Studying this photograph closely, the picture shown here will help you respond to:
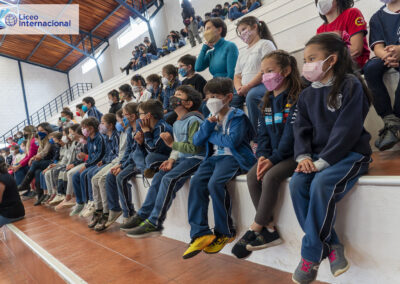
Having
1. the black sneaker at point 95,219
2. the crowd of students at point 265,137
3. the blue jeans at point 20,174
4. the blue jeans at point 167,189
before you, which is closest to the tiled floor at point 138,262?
the black sneaker at point 95,219

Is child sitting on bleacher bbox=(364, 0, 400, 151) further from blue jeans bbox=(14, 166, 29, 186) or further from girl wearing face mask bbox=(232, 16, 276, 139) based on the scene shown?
blue jeans bbox=(14, 166, 29, 186)

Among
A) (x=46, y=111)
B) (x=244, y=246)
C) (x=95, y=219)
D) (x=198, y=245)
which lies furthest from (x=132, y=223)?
(x=46, y=111)

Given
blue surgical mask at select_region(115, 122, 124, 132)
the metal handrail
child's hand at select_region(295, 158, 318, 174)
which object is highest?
the metal handrail

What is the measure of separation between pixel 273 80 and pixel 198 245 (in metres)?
1.02

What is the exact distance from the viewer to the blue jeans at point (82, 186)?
3117 millimetres

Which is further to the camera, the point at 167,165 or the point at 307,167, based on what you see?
the point at 167,165

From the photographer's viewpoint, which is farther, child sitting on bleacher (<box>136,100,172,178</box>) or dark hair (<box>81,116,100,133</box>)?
dark hair (<box>81,116,100,133</box>)

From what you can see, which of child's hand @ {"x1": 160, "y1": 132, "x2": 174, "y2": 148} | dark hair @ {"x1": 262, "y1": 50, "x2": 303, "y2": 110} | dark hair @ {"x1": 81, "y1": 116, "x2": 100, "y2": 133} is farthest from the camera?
dark hair @ {"x1": 81, "y1": 116, "x2": 100, "y2": 133}

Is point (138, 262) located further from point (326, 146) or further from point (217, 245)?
point (326, 146)

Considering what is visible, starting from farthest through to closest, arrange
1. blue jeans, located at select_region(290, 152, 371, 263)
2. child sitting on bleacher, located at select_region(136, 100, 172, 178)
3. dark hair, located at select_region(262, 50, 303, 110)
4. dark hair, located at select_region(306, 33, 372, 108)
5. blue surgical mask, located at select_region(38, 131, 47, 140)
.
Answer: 1. blue surgical mask, located at select_region(38, 131, 47, 140)
2. child sitting on bleacher, located at select_region(136, 100, 172, 178)
3. dark hair, located at select_region(262, 50, 303, 110)
4. dark hair, located at select_region(306, 33, 372, 108)
5. blue jeans, located at select_region(290, 152, 371, 263)

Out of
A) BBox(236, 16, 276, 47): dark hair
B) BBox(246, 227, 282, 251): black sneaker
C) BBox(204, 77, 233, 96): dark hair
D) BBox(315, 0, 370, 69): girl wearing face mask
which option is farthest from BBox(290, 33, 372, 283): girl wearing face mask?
BBox(236, 16, 276, 47): dark hair

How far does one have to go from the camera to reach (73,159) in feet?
12.6

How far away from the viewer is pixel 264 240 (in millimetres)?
1348

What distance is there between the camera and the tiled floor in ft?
4.91
